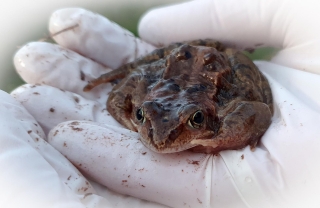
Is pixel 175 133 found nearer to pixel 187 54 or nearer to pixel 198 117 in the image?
pixel 198 117

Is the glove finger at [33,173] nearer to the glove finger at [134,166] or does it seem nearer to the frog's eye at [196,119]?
the glove finger at [134,166]

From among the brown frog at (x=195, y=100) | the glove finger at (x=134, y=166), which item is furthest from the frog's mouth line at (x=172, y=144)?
the glove finger at (x=134, y=166)

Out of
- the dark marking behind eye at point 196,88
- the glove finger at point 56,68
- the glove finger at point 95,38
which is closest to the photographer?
the dark marking behind eye at point 196,88

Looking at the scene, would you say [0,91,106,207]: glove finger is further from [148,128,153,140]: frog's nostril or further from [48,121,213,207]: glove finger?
[148,128,153,140]: frog's nostril

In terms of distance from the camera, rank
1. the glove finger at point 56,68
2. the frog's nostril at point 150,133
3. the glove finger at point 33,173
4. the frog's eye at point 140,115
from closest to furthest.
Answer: the glove finger at point 33,173 < the frog's nostril at point 150,133 < the frog's eye at point 140,115 < the glove finger at point 56,68

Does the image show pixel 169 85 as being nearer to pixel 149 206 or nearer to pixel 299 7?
pixel 149 206

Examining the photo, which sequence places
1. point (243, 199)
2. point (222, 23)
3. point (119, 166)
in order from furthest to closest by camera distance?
Answer: point (222, 23), point (119, 166), point (243, 199)

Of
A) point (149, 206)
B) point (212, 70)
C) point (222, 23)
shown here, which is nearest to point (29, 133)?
point (149, 206)
